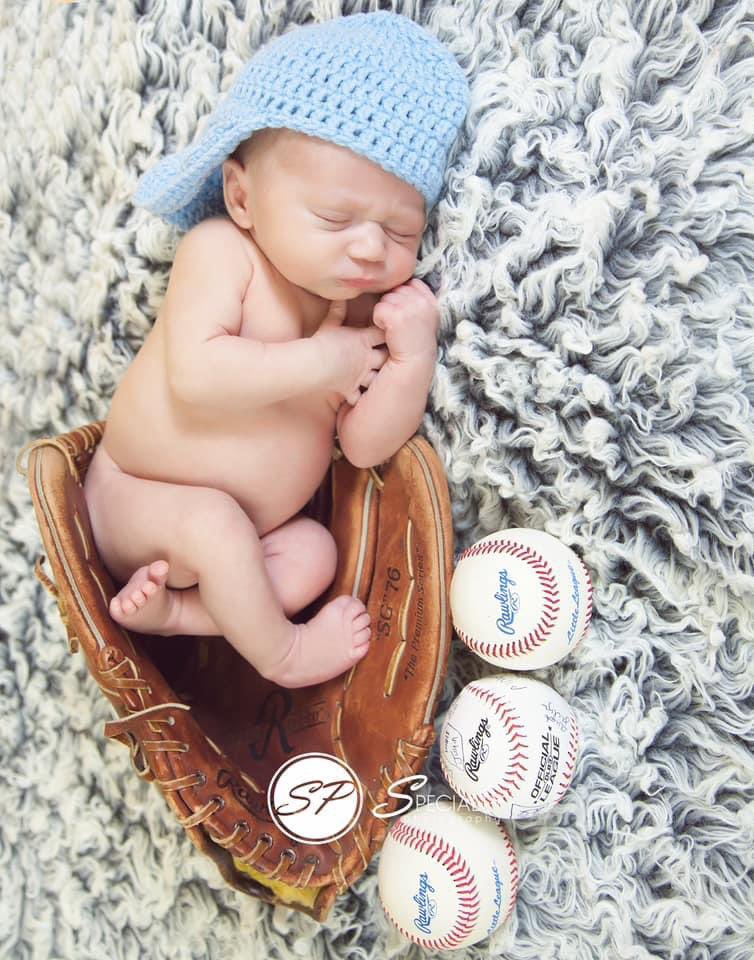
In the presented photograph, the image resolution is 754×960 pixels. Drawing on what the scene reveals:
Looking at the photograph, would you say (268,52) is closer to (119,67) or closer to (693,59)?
(119,67)

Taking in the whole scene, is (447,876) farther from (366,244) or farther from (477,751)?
(366,244)

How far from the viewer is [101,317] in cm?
135

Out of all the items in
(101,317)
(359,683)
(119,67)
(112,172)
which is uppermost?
(119,67)

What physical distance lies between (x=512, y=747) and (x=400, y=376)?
1.51 ft

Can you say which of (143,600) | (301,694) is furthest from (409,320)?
(301,694)

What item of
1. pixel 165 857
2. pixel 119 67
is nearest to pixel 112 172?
pixel 119 67

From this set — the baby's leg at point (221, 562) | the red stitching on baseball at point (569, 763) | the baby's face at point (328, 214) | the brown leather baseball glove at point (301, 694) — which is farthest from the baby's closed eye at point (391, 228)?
the red stitching on baseball at point (569, 763)

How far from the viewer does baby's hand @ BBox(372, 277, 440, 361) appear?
112cm

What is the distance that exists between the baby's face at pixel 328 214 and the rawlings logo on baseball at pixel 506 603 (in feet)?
1.28

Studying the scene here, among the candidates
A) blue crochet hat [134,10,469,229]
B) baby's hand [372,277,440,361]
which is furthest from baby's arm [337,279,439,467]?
blue crochet hat [134,10,469,229]

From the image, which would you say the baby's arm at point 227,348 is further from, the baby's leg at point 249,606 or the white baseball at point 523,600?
the white baseball at point 523,600

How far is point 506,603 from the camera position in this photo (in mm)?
1050

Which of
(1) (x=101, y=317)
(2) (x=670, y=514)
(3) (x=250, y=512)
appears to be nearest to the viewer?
(2) (x=670, y=514)

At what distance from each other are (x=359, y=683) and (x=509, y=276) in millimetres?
594
